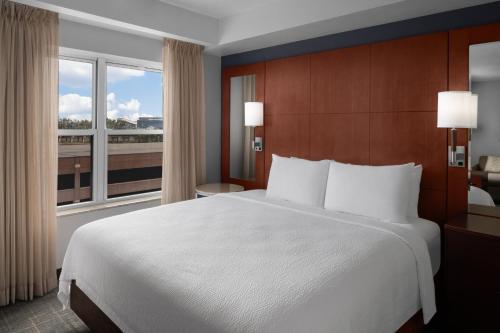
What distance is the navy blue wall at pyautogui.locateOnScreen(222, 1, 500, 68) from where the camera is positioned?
2.59m

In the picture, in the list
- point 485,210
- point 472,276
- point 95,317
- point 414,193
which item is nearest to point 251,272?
point 95,317

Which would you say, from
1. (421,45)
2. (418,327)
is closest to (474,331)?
(418,327)

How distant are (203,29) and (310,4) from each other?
4.19 feet

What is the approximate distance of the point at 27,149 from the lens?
285 cm

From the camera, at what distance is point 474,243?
7.20ft

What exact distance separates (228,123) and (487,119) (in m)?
2.79

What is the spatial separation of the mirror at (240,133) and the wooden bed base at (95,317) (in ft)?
7.90

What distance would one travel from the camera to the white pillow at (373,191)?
2.55 meters

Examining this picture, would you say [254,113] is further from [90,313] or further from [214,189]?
[90,313]

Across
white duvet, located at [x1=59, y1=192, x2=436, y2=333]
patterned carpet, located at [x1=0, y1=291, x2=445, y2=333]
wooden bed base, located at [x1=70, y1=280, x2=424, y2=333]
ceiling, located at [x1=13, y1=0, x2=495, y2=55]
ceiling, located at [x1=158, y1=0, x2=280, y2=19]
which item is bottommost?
patterned carpet, located at [x1=0, y1=291, x2=445, y2=333]

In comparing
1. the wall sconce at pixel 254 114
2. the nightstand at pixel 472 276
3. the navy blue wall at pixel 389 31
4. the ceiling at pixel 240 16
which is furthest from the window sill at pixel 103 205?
the nightstand at pixel 472 276

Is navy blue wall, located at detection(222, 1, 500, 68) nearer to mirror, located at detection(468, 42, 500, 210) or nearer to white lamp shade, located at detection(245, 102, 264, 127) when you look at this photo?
mirror, located at detection(468, 42, 500, 210)

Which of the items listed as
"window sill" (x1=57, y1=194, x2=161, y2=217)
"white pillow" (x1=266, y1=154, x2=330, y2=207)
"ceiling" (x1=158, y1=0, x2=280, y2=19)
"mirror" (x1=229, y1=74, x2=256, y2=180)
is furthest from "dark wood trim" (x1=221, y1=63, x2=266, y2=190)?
"window sill" (x1=57, y1=194, x2=161, y2=217)

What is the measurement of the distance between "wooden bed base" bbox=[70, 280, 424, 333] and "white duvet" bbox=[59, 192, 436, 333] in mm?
72
